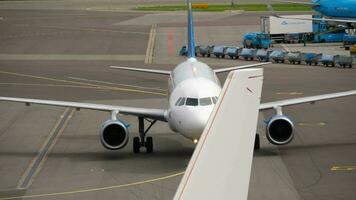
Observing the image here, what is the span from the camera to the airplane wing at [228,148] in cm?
718

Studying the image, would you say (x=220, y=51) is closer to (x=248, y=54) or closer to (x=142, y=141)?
(x=248, y=54)

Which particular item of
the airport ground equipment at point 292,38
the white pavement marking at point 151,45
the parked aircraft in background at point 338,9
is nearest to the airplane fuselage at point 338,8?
the parked aircraft in background at point 338,9

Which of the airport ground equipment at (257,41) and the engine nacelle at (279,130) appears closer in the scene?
the engine nacelle at (279,130)

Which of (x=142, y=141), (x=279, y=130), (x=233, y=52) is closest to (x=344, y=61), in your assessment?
(x=233, y=52)

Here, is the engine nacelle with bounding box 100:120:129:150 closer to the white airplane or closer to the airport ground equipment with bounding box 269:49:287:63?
the white airplane

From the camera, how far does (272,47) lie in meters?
70.4

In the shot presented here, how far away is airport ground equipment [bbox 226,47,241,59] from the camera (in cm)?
6169

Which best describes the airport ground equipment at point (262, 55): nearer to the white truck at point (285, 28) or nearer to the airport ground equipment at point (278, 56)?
the airport ground equipment at point (278, 56)

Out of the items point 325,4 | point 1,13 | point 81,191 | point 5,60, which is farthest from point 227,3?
point 81,191

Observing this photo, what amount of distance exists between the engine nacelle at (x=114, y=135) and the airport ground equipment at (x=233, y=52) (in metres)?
34.5

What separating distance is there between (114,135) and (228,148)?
823 inches

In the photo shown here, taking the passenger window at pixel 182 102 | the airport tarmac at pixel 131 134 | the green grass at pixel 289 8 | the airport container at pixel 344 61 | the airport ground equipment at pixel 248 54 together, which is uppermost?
the green grass at pixel 289 8

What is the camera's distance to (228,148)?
7.38 metres

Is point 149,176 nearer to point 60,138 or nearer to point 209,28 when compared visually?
point 60,138
